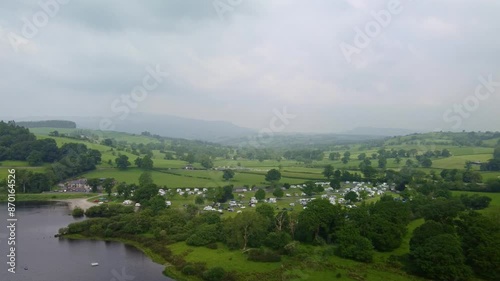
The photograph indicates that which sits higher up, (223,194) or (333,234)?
(223,194)

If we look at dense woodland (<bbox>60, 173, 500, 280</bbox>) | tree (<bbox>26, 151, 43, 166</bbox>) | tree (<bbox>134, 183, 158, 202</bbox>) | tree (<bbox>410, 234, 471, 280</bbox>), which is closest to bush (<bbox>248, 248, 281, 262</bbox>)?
dense woodland (<bbox>60, 173, 500, 280</bbox>)

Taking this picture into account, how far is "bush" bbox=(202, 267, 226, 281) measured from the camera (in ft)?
80.8

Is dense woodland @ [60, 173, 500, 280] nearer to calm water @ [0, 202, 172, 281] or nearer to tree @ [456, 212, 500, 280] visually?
tree @ [456, 212, 500, 280]

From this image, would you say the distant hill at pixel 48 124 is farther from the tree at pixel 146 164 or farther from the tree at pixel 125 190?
the tree at pixel 125 190

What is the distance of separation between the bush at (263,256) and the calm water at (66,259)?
660 centimetres

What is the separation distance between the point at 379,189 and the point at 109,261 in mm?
44749

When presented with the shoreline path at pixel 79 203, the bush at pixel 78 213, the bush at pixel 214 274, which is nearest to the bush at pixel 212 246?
the bush at pixel 214 274

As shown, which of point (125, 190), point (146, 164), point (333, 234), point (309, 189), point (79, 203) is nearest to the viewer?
point (333, 234)

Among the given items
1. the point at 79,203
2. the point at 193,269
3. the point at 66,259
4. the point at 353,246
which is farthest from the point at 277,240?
the point at 79,203

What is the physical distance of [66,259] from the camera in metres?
28.8

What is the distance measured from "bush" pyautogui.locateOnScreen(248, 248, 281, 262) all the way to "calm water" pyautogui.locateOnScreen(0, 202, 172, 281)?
21.6ft

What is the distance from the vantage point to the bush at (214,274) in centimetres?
2463

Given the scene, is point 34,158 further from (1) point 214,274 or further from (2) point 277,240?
(2) point 277,240

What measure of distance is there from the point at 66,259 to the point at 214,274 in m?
13.4
